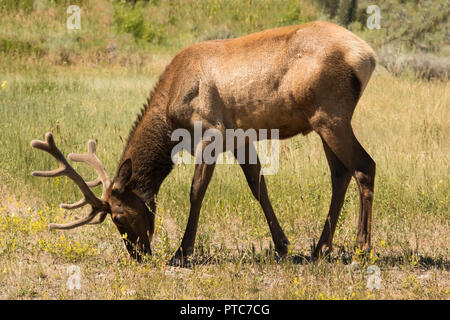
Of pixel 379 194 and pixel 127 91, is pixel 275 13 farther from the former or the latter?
pixel 379 194

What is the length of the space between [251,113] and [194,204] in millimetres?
989

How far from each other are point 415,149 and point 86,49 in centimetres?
1316

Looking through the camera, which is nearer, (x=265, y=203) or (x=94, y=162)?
(x=94, y=162)

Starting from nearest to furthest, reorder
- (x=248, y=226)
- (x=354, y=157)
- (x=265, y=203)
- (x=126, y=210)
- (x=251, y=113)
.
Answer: (x=354, y=157) < (x=251, y=113) < (x=126, y=210) < (x=265, y=203) < (x=248, y=226)

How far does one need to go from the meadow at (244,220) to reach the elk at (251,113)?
30 cm

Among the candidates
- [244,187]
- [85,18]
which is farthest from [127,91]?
[85,18]

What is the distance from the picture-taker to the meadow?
4.89 metres

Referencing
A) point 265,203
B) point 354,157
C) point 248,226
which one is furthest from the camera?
point 248,226

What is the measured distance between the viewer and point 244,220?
257 inches

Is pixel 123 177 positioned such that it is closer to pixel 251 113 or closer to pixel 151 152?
pixel 151 152

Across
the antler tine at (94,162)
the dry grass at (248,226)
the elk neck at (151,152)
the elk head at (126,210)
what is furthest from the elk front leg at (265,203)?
the antler tine at (94,162)

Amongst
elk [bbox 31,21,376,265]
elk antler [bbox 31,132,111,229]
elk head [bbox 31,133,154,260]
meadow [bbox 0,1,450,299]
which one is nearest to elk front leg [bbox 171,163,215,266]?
elk [bbox 31,21,376,265]

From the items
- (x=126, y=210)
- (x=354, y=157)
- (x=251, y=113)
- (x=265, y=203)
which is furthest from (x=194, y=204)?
(x=354, y=157)

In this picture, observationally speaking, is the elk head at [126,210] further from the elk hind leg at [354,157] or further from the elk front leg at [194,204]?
the elk hind leg at [354,157]
